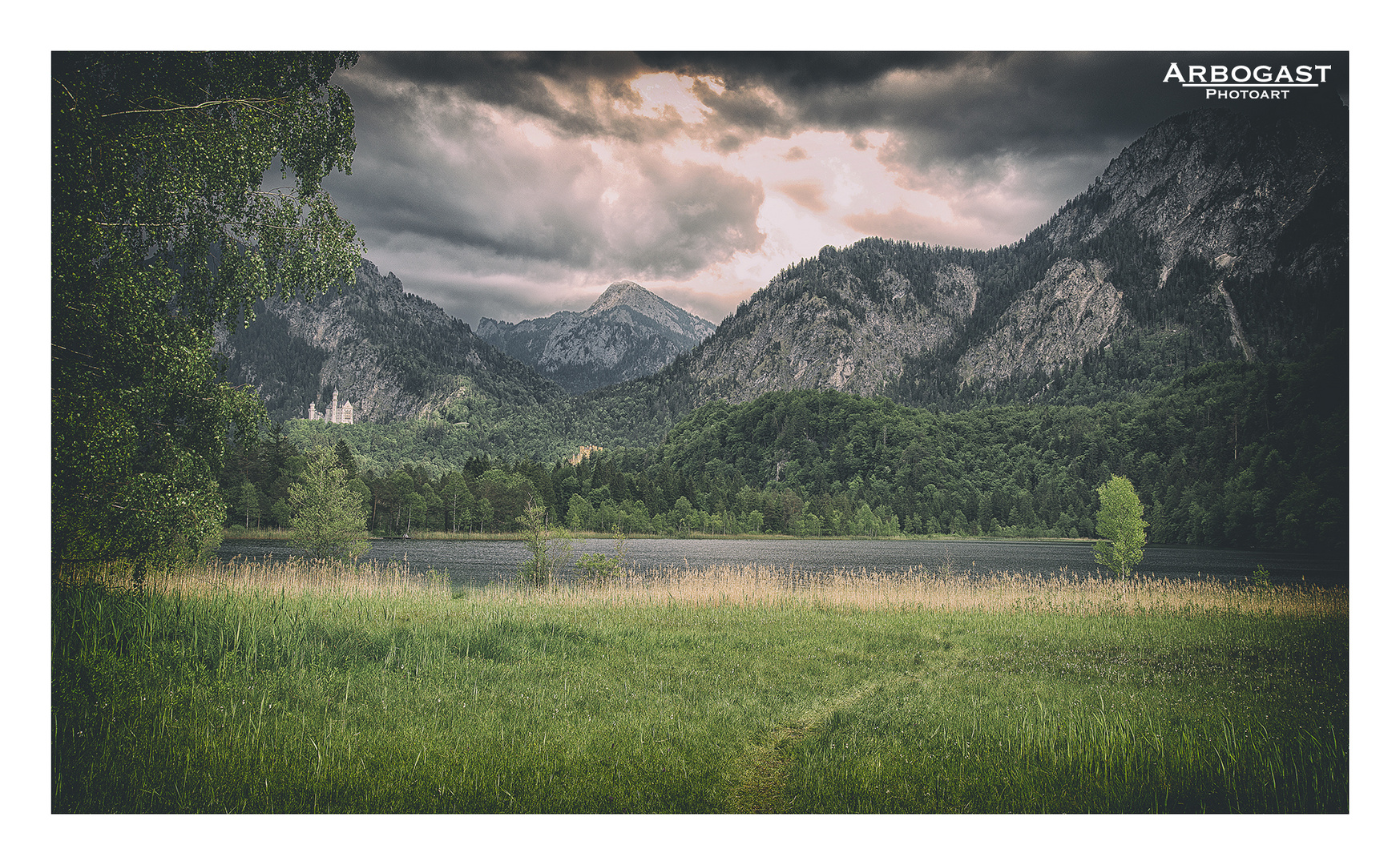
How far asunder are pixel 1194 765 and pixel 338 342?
29.5 m

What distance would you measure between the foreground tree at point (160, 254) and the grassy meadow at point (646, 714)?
1.18m

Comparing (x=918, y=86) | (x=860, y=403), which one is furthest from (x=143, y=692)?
(x=860, y=403)

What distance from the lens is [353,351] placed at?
3167 cm

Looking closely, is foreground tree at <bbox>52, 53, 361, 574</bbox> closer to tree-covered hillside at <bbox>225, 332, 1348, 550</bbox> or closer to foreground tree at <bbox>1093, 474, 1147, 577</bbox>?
tree-covered hillside at <bbox>225, 332, 1348, 550</bbox>

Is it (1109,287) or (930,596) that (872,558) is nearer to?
(930,596)

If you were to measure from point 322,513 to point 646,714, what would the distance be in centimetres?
1587

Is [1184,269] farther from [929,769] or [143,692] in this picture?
[143,692]

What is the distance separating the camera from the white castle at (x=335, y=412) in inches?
923

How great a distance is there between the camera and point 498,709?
20.2 feet

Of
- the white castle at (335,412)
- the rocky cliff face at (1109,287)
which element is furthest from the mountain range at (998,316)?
the white castle at (335,412)

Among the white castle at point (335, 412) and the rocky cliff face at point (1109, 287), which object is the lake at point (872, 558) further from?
the rocky cliff face at point (1109, 287)

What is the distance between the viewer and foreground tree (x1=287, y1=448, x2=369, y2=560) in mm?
17078

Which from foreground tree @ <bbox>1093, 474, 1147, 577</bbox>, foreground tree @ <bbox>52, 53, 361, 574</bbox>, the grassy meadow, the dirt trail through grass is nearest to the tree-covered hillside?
the grassy meadow

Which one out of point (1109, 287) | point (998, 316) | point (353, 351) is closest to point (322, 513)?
point (353, 351)
